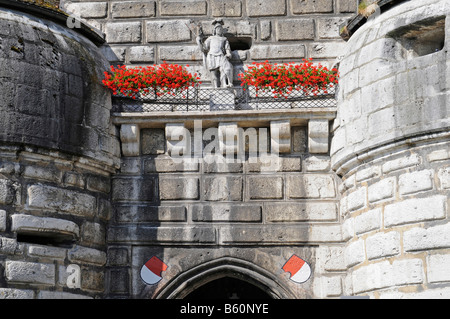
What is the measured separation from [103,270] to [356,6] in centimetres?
473

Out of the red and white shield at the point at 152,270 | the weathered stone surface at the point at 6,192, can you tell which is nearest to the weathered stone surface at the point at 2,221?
the weathered stone surface at the point at 6,192

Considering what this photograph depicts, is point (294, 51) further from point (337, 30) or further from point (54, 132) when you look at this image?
point (54, 132)

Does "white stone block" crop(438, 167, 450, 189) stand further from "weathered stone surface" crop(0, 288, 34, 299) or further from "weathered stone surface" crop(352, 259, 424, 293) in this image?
"weathered stone surface" crop(0, 288, 34, 299)

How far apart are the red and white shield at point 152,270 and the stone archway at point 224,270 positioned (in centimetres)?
17

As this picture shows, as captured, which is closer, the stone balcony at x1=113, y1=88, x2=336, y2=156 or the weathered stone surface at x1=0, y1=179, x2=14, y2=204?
the weathered stone surface at x1=0, y1=179, x2=14, y2=204

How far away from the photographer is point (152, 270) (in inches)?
390

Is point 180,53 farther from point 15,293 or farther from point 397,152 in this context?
point 15,293

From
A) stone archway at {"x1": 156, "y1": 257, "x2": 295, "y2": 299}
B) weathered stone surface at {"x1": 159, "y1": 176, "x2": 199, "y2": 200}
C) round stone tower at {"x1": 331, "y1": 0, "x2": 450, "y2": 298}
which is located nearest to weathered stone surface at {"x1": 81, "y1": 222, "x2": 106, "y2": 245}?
weathered stone surface at {"x1": 159, "y1": 176, "x2": 199, "y2": 200}

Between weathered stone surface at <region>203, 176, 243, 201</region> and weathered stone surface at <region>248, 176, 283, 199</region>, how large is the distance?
159mm

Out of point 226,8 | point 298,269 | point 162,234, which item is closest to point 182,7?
Result: point 226,8

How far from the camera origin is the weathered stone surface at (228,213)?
10.0 meters

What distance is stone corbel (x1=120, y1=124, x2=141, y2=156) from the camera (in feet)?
33.4

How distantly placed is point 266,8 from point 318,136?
1.99 metres

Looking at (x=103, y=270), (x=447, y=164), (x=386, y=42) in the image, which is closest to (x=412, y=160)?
(x=447, y=164)
